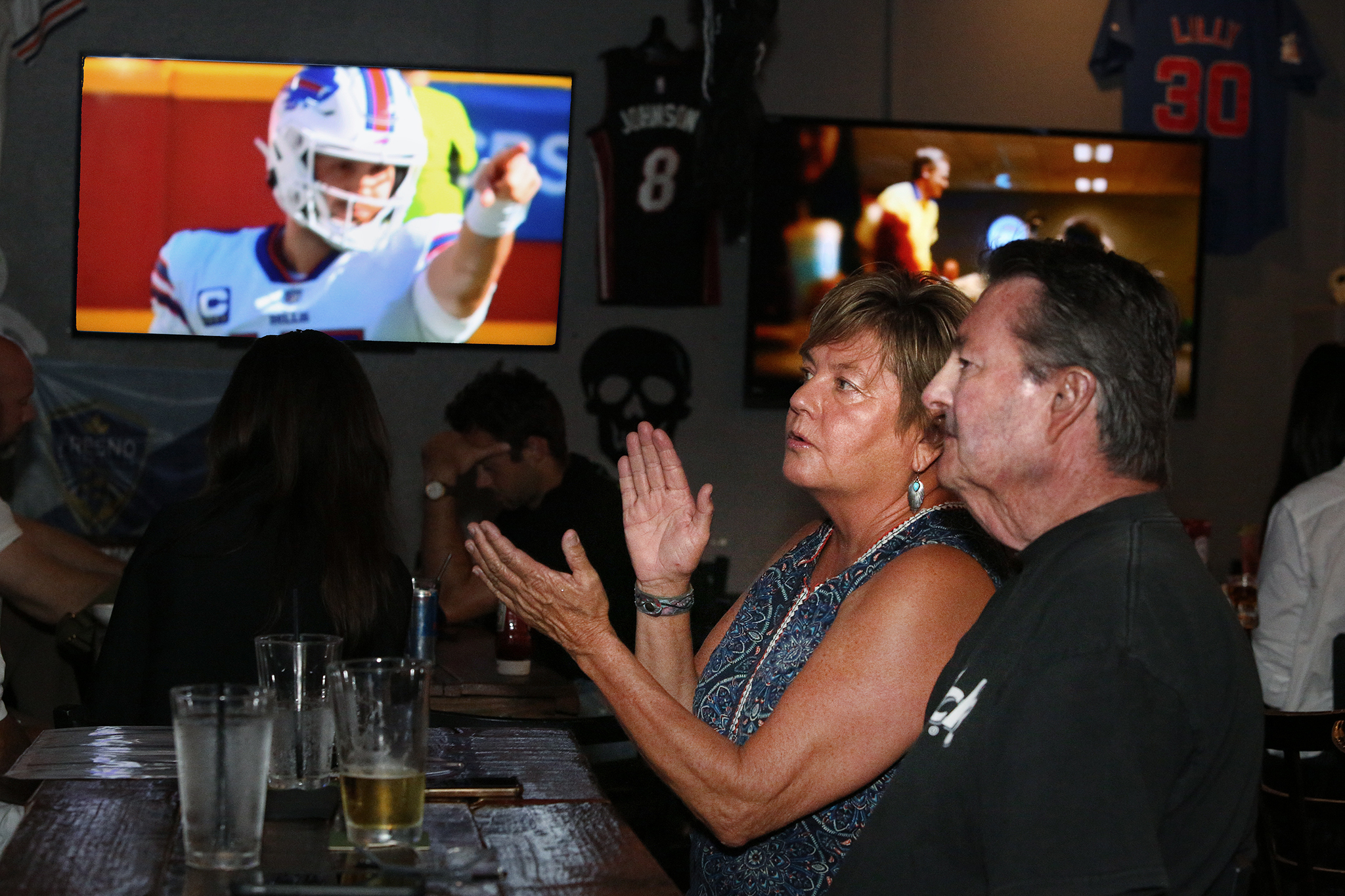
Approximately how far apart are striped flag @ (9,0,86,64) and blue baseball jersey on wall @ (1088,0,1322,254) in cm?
399

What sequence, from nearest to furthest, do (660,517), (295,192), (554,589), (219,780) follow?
(219,780) → (554,589) → (660,517) → (295,192)

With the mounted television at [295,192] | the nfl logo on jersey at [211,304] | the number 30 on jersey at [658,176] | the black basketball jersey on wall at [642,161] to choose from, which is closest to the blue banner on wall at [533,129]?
the mounted television at [295,192]

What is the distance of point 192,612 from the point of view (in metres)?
2.04

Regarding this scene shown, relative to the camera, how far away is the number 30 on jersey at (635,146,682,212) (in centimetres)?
493

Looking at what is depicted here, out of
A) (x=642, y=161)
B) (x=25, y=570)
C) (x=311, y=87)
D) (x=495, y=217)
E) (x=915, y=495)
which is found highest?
(x=311, y=87)

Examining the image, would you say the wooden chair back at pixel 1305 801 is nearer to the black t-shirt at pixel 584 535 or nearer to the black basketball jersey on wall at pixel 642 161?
the black t-shirt at pixel 584 535

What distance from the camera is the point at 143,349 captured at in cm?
477

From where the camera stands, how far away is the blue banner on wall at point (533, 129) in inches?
188

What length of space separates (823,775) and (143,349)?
4.00 meters

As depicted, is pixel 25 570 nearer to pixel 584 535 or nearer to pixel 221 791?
pixel 584 535

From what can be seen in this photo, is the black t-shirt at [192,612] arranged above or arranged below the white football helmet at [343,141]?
below

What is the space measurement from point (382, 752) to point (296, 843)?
13 centimetres

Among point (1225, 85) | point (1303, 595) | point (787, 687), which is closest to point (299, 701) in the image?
point (787, 687)

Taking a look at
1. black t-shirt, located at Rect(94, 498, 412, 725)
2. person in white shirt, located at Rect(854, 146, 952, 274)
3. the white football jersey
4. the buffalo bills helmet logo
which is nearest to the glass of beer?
black t-shirt, located at Rect(94, 498, 412, 725)
